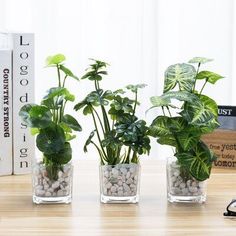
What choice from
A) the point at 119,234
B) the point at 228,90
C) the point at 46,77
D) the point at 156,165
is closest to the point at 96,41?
the point at 46,77

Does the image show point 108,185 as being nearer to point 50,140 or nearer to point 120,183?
point 120,183

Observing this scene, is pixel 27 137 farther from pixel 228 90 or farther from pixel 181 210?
pixel 228 90

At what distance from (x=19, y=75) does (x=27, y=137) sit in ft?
0.55

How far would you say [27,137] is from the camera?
1.96 m

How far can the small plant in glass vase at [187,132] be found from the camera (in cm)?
159

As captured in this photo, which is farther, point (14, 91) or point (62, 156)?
point (14, 91)

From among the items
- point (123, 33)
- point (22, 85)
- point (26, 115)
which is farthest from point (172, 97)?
point (123, 33)

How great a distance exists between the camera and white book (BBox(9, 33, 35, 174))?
193 cm

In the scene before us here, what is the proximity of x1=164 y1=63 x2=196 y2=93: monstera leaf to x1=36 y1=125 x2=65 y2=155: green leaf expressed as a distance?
0.26 meters

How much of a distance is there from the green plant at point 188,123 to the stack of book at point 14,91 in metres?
0.45

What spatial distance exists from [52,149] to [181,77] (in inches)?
13.1

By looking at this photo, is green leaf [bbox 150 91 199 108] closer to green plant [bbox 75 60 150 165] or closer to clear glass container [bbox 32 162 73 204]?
green plant [bbox 75 60 150 165]

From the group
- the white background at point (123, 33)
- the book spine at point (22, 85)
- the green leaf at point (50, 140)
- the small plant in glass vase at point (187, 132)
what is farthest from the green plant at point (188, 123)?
the white background at point (123, 33)

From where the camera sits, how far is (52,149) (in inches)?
62.6
